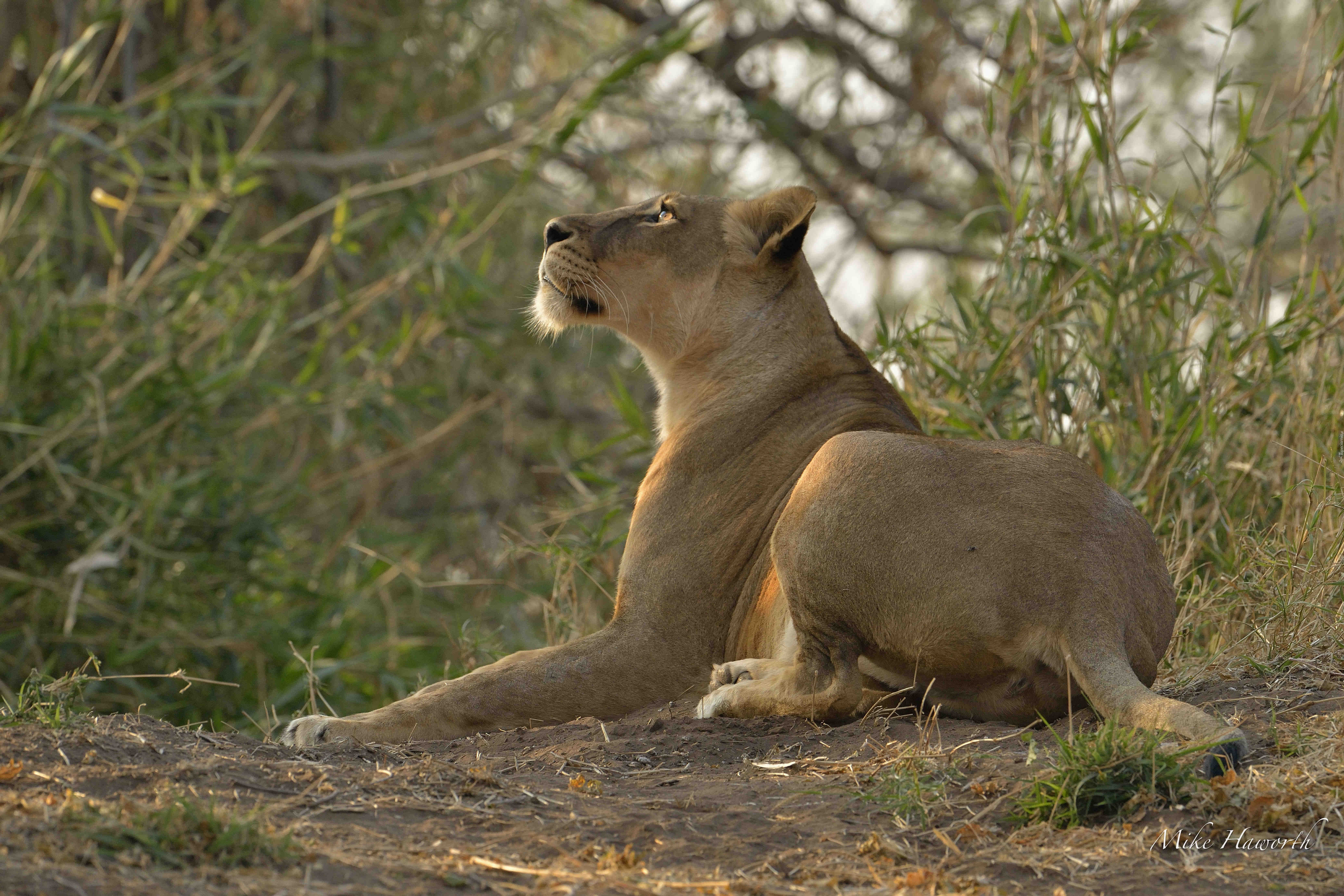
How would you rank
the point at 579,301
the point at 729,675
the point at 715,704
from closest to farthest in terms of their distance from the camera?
the point at 715,704, the point at 729,675, the point at 579,301

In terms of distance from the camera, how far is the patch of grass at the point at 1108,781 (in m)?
2.59

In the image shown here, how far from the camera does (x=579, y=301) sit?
4586 mm

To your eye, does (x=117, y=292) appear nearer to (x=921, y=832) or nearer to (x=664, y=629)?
(x=664, y=629)

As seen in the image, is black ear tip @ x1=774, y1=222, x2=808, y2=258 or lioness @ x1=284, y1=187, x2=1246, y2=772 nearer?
lioness @ x1=284, y1=187, x2=1246, y2=772

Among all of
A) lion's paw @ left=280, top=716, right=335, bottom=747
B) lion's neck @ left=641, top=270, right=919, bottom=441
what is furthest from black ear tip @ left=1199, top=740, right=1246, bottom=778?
lion's paw @ left=280, top=716, right=335, bottom=747

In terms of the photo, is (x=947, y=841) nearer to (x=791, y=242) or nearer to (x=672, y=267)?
(x=791, y=242)

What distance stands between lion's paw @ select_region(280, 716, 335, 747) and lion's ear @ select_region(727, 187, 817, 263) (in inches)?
76.9

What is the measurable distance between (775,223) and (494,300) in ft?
12.5

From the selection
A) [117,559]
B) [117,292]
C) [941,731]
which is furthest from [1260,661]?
[117,292]

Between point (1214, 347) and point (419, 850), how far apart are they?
353 centimetres

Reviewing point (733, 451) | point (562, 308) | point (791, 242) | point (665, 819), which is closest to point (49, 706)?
point (665, 819)

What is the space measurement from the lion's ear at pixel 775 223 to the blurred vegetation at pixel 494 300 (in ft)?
3.16
